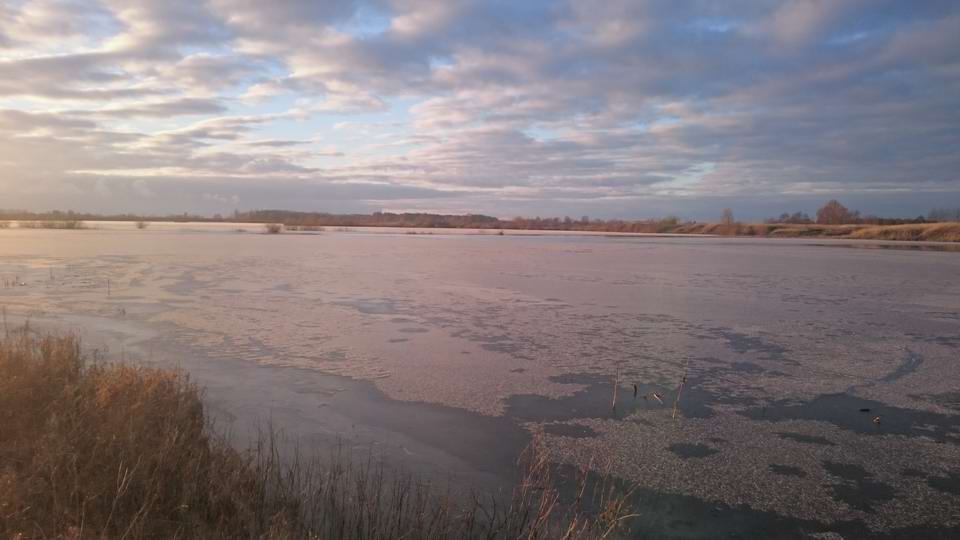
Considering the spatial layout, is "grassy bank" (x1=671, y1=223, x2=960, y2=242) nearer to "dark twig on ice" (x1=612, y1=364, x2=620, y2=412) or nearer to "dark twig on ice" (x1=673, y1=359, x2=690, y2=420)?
"dark twig on ice" (x1=673, y1=359, x2=690, y2=420)

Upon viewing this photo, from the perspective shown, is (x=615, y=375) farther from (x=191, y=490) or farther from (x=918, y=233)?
(x=918, y=233)

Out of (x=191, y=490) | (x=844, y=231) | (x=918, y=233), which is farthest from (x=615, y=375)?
(x=844, y=231)

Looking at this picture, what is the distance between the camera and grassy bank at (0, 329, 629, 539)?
9.34ft

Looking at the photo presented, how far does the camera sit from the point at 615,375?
6375mm

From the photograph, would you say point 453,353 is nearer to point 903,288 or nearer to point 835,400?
point 835,400

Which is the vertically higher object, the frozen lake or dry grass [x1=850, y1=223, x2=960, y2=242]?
dry grass [x1=850, y1=223, x2=960, y2=242]

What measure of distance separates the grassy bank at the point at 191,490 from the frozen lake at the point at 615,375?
412 mm

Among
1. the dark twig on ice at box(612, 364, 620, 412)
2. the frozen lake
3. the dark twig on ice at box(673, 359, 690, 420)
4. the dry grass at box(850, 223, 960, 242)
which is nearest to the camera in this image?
the frozen lake

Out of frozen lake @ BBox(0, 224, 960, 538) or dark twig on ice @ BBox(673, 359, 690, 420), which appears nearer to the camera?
frozen lake @ BBox(0, 224, 960, 538)

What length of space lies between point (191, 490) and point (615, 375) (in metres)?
4.35

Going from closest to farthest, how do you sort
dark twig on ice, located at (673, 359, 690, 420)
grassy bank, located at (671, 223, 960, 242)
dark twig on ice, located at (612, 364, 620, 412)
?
dark twig on ice, located at (673, 359, 690, 420)
dark twig on ice, located at (612, 364, 620, 412)
grassy bank, located at (671, 223, 960, 242)

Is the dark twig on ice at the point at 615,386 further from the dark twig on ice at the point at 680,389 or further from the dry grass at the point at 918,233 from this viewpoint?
the dry grass at the point at 918,233

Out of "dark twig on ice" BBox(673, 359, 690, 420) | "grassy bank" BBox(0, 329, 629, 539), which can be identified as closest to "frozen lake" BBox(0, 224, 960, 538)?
"dark twig on ice" BBox(673, 359, 690, 420)

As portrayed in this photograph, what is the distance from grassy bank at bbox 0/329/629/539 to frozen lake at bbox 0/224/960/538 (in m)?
0.41
